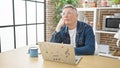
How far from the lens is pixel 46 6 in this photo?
187 inches

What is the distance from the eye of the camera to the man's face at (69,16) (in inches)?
84.4

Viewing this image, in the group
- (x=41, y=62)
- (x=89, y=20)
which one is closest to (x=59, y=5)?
(x=89, y=20)

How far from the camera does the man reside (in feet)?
7.00

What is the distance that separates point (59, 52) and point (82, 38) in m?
0.65

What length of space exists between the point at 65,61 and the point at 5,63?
56 cm

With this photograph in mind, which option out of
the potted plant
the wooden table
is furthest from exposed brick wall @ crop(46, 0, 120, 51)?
the wooden table

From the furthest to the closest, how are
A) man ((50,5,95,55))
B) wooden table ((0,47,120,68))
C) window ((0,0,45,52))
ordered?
window ((0,0,45,52)) → man ((50,5,95,55)) → wooden table ((0,47,120,68))

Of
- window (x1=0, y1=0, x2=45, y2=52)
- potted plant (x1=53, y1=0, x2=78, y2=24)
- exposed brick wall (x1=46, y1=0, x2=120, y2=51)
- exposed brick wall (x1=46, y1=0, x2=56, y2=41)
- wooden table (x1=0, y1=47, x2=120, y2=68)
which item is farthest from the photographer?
exposed brick wall (x1=46, y1=0, x2=56, y2=41)

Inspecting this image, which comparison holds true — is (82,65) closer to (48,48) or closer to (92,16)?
(48,48)

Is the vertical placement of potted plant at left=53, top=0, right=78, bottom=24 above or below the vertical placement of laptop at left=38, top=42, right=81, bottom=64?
above

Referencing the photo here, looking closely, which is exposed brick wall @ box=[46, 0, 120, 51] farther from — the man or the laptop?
the laptop

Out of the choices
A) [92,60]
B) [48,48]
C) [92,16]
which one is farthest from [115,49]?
[48,48]

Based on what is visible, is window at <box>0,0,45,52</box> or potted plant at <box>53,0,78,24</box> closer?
window at <box>0,0,45,52</box>

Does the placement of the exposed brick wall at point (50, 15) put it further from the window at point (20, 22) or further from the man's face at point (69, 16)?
the man's face at point (69, 16)
